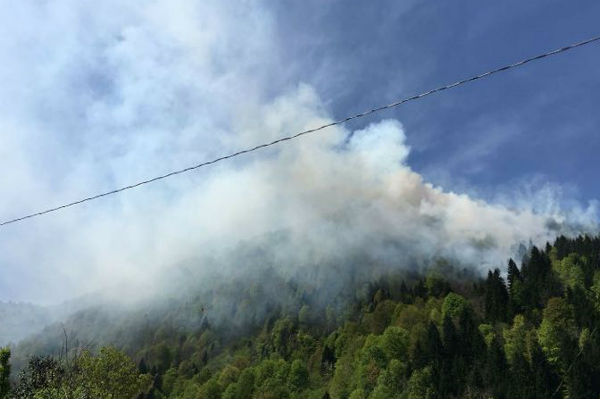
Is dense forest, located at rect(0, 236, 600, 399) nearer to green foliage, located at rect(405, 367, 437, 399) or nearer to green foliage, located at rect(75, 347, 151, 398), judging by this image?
green foliage, located at rect(75, 347, 151, 398)

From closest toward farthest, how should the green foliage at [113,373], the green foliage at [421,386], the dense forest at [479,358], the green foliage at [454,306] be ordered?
the green foliage at [113,373]
the dense forest at [479,358]
the green foliage at [421,386]
the green foliage at [454,306]

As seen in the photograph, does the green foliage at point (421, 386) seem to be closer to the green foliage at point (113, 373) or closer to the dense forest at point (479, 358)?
the dense forest at point (479, 358)

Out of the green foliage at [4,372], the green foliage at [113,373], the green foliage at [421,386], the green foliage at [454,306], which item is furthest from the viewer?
the green foliage at [454,306]

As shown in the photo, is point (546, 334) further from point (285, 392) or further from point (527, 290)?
point (285, 392)

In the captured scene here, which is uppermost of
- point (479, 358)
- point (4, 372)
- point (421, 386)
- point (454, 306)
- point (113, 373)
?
point (454, 306)

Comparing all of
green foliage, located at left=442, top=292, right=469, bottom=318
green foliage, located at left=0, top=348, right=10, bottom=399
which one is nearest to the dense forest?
green foliage, located at left=442, top=292, right=469, bottom=318

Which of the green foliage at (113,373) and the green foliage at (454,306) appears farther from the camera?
the green foliage at (454,306)

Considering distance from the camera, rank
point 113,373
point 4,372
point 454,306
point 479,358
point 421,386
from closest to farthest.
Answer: point 4,372, point 113,373, point 421,386, point 479,358, point 454,306

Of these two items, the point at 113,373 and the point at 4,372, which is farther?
the point at 113,373

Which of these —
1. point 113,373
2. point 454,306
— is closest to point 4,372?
point 113,373

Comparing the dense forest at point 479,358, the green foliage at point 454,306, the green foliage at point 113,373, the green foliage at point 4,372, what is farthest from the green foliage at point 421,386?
the green foliage at point 4,372

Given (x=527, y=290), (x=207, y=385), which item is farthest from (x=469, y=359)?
(x=207, y=385)

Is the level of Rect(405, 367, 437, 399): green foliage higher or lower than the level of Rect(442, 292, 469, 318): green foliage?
lower

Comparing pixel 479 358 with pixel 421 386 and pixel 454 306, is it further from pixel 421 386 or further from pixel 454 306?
pixel 454 306
